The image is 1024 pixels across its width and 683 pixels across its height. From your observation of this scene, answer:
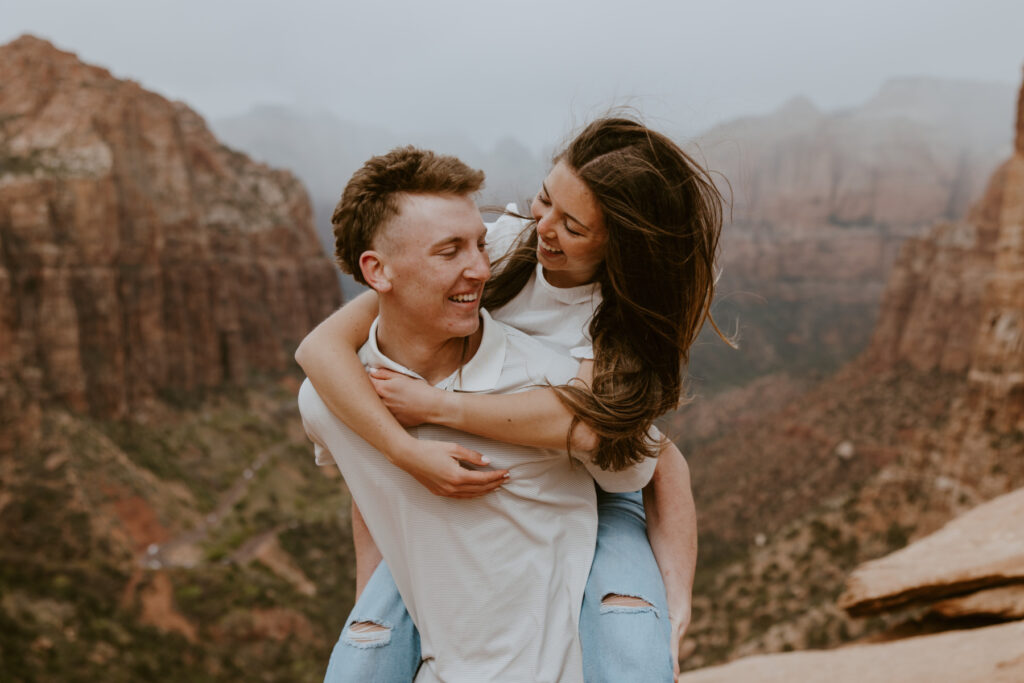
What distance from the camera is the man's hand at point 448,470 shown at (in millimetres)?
3355

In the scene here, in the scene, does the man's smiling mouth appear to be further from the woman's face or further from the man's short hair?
the man's short hair

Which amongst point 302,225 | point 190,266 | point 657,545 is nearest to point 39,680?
point 657,545

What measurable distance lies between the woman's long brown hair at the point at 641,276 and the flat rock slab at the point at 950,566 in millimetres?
4970

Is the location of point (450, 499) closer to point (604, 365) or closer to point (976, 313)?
point (604, 365)

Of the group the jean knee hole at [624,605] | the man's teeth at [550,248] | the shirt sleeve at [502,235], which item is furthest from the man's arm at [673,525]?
the shirt sleeve at [502,235]

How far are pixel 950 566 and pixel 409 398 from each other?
625cm

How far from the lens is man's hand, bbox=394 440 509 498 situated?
336 cm

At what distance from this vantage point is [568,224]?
3.70 m

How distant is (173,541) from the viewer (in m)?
35.7

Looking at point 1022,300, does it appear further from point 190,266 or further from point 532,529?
point 190,266

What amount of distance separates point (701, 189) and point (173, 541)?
3695cm

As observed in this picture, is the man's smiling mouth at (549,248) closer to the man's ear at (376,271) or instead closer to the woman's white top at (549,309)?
the woman's white top at (549,309)

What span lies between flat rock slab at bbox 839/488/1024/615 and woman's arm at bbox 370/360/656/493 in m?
5.43

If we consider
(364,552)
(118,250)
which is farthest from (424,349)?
(118,250)
